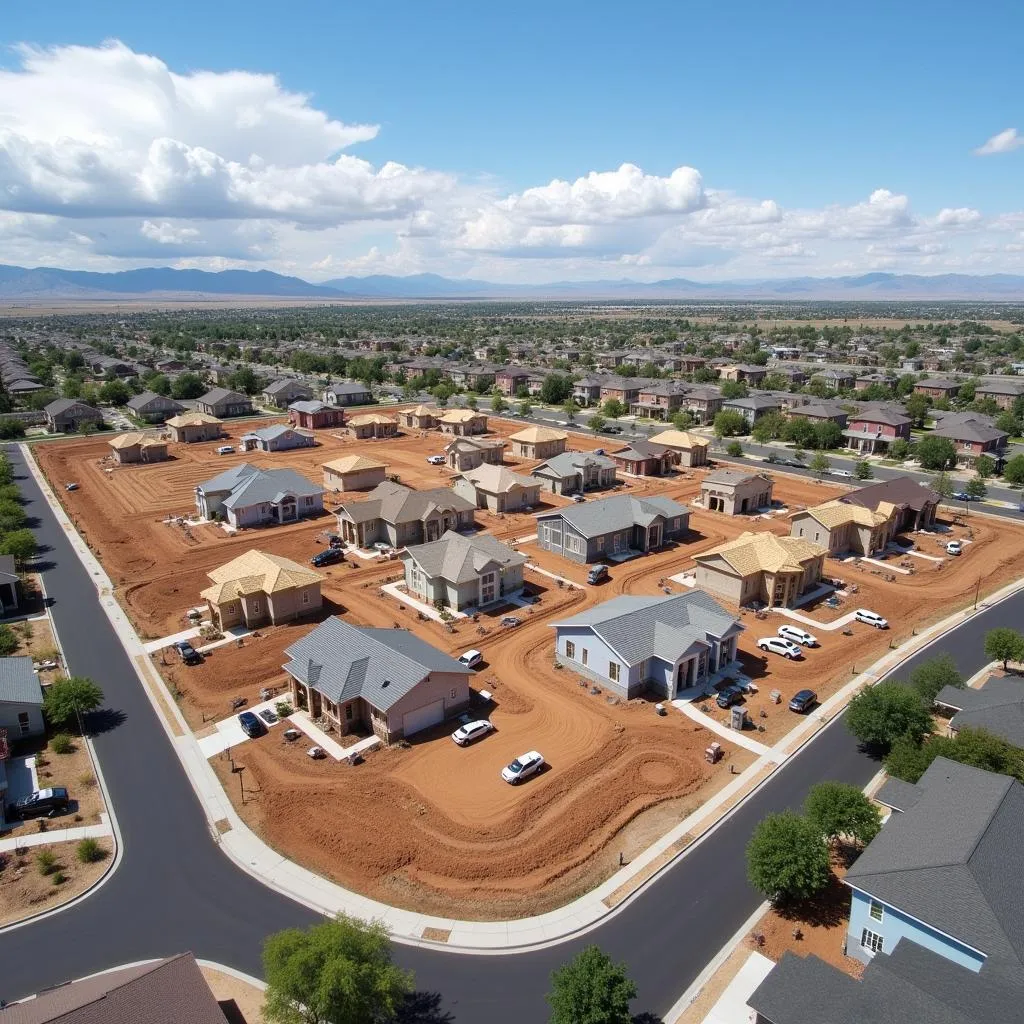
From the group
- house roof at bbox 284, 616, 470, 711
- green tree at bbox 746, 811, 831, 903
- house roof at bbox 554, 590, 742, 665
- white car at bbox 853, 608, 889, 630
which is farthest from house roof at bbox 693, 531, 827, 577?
green tree at bbox 746, 811, 831, 903

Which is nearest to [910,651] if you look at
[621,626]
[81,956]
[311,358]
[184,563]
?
[621,626]

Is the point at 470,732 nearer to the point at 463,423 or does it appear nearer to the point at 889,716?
the point at 889,716

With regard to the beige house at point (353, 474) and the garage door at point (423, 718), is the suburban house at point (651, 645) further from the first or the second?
the beige house at point (353, 474)

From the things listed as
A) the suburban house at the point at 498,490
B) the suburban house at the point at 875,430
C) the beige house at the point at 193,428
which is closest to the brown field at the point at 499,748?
the suburban house at the point at 498,490

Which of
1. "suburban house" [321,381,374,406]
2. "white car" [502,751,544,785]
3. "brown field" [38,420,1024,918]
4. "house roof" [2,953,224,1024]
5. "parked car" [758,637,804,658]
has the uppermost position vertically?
"house roof" [2,953,224,1024]

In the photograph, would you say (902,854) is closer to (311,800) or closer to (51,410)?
(311,800)

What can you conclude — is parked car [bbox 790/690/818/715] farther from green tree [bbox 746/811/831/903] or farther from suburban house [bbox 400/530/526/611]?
suburban house [bbox 400/530/526/611]
